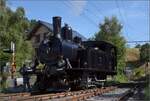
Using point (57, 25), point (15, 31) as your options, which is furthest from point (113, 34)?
point (57, 25)

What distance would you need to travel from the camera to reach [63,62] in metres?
23.5

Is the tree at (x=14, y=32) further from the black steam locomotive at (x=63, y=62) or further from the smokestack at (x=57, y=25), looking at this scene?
the smokestack at (x=57, y=25)

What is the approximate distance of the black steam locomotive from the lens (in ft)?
76.4

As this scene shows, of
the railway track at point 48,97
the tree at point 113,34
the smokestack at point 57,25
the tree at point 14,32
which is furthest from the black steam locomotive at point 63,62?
the tree at point 113,34

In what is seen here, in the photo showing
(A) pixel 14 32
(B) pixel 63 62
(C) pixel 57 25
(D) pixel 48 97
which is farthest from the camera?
(A) pixel 14 32

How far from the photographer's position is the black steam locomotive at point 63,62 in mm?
23281

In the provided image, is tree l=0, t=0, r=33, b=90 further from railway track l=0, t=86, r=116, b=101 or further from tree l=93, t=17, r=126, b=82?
tree l=93, t=17, r=126, b=82

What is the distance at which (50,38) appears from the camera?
2373 centimetres

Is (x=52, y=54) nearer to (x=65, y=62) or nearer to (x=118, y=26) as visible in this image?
(x=65, y=62)

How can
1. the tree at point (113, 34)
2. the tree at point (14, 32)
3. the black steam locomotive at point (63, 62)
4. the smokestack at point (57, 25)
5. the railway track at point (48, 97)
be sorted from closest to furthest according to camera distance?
the railway track at point (48, 97), the black steam locomotive at point (63, 62), the smokestack at point (57, 25), the tree at point (14, 32), the tree at point (113, 34)

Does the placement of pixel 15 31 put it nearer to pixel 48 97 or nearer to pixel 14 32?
pixel 14 32

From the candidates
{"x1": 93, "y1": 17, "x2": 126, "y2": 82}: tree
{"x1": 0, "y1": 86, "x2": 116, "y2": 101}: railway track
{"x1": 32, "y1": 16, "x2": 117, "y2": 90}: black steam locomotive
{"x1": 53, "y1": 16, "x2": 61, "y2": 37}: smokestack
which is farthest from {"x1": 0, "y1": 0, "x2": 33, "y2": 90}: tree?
{"x1": 93, "y1": 17, "x2": 126, "y2": 82}: tree

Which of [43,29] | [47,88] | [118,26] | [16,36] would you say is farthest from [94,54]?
[43,29]

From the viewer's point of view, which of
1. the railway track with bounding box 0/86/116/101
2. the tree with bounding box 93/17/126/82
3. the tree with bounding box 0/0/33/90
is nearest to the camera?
the railway track with bounding box 0/86/116/101
